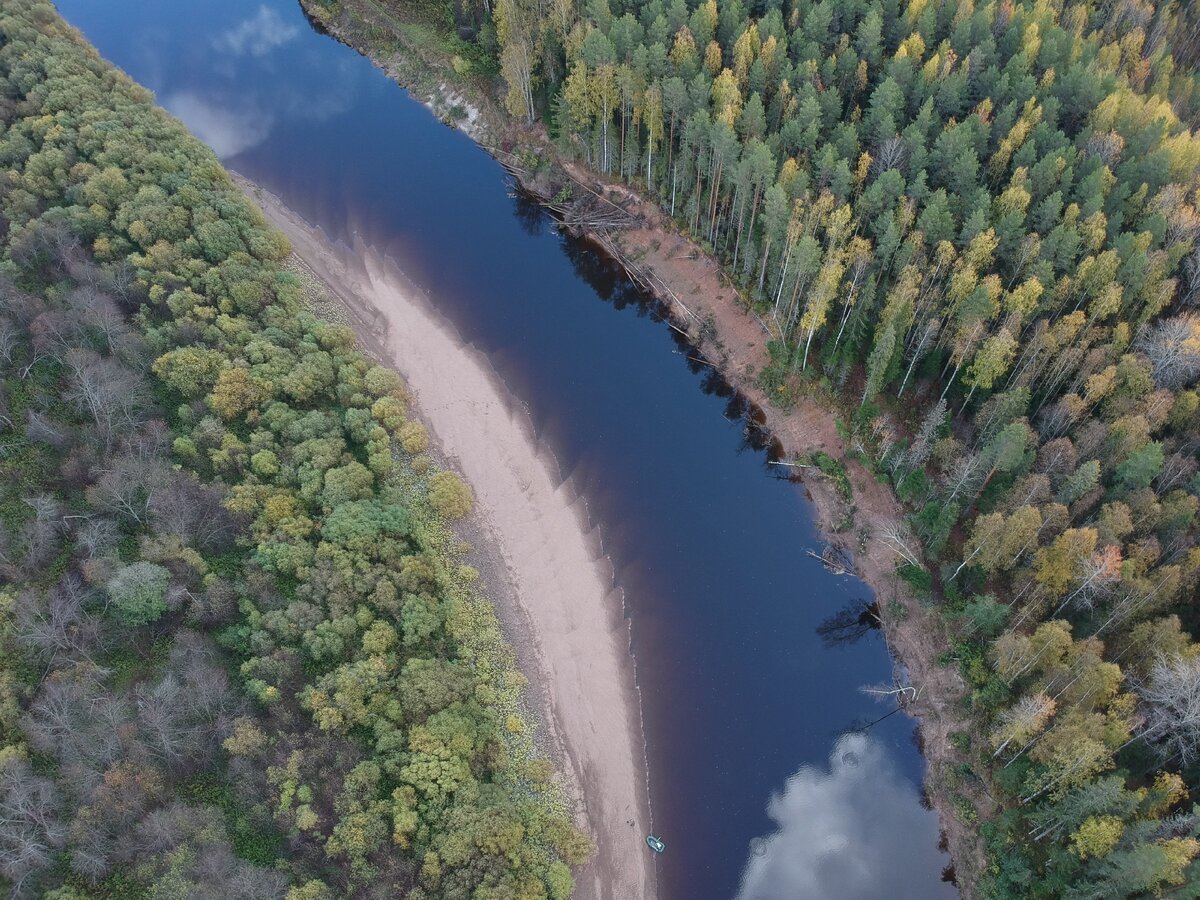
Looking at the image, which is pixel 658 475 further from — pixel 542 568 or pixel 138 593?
pixel 138 593

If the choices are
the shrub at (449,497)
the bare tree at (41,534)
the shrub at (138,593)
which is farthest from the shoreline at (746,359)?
the bare tree at (41,534)

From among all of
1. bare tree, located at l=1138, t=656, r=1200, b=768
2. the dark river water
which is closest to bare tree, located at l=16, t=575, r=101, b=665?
the dark river water

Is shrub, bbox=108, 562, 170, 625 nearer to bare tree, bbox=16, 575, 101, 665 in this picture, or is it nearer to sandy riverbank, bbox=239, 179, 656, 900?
bare tree, bbox=16, 575, 101, 665

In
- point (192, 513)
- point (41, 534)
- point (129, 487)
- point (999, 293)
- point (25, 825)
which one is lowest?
point (25, 825)

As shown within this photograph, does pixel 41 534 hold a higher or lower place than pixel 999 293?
lower

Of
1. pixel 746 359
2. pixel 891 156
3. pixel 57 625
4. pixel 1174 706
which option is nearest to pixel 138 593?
pixel 57 625

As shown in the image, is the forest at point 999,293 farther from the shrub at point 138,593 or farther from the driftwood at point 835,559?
the shrub at point 138,593
